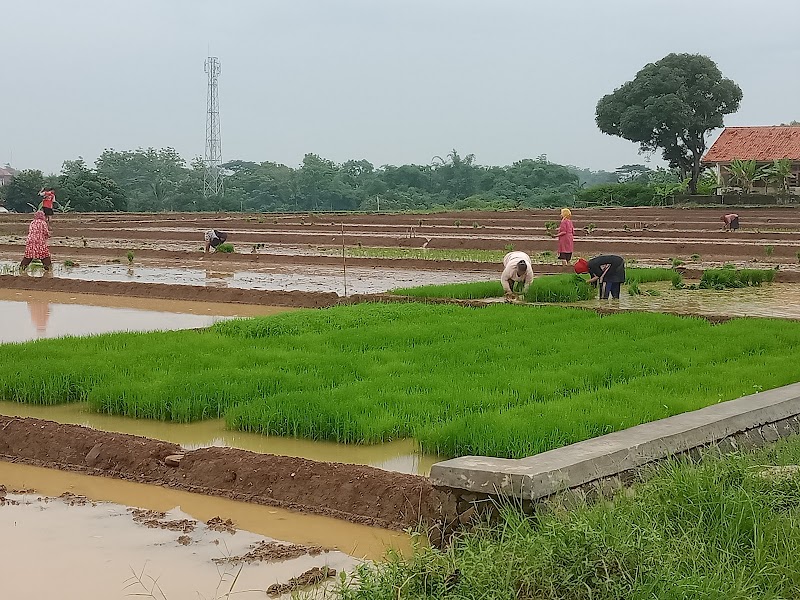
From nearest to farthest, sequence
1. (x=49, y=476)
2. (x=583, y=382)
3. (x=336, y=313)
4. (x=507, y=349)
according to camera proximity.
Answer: (x=49, y=476) → (x=583, y=382) → (x=507, y=349) → (x=336, y=313)

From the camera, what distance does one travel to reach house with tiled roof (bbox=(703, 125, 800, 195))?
42.5 meters

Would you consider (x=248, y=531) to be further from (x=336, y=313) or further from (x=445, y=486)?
(x=336, y=313)

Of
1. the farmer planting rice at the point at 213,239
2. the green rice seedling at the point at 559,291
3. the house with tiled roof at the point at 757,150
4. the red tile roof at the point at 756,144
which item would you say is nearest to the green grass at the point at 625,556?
the green rice seedling at the point at 559,291

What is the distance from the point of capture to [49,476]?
5434mm

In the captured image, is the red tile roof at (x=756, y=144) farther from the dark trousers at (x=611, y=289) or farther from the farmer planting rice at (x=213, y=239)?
the dark trousers at (x=611, y=289)

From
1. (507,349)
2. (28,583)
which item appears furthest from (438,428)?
(507,349)

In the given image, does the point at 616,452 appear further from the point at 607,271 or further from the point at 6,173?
the point at 6,173

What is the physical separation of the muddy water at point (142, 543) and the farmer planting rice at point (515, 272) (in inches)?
302

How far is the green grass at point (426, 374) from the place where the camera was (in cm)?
576

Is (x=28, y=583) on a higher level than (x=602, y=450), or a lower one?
lower

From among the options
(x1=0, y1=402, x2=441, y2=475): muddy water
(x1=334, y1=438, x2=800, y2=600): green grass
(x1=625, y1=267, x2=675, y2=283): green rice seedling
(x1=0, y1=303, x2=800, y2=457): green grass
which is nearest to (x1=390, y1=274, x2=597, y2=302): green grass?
(x1=625, y1=267, x2=675, y2=283): green rice seedling

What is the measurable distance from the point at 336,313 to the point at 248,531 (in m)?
6.21

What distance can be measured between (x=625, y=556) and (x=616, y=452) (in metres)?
1.13

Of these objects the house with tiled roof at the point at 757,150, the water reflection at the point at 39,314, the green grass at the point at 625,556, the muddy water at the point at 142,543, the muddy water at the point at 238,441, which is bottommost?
the water reflection at the point at 39,314
